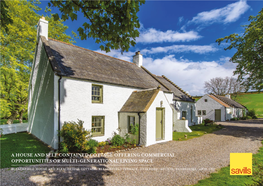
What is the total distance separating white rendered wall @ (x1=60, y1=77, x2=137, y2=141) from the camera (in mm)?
9562

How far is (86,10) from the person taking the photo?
4.85 m

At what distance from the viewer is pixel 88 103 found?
416 inches

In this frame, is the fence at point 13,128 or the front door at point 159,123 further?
the fence at point 13,128

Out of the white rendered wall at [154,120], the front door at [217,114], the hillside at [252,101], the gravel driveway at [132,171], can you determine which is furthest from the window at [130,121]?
the hillside at [252,101]

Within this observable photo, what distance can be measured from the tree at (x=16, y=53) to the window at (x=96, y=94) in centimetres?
1190

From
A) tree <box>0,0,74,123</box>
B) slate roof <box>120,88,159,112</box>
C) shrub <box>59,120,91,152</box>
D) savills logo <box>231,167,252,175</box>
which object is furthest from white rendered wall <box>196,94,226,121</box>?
tree <box>0,0,74,123</box>

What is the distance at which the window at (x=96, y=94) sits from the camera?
36.9 feet

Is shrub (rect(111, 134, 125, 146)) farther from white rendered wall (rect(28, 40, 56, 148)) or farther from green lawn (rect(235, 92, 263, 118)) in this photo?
green lawn (rect(235, 92, 263, 118))

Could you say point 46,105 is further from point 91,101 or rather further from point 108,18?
point 108,18

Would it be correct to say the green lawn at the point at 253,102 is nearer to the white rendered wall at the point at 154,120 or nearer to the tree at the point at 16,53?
the white rendered wall at the point at 154,120

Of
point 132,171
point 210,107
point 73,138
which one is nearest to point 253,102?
point 210,107

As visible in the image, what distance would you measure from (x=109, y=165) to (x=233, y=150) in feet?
26.9

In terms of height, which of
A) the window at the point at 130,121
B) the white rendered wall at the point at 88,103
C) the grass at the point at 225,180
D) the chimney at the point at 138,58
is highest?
the chimney at the point at 138,58

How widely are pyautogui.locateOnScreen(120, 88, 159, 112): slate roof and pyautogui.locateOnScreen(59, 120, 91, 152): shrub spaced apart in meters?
4.41
